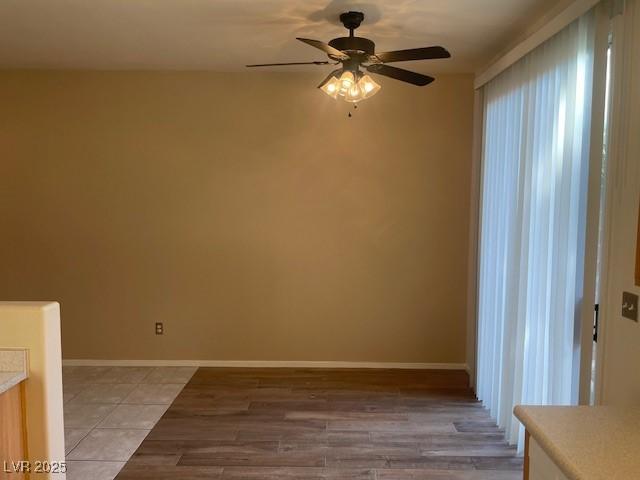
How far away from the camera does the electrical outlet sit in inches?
72.8

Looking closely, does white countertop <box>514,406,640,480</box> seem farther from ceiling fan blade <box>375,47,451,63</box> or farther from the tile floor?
the tile floor

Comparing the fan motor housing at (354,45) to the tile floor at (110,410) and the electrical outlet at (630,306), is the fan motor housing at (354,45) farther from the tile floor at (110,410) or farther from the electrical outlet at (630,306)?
the tile floor at (110,410)

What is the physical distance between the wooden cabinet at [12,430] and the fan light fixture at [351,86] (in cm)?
209

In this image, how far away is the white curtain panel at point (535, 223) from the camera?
2.32m

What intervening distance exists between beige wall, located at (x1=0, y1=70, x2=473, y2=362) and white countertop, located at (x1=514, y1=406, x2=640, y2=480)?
2.67 meters

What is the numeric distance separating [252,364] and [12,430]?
2.73m

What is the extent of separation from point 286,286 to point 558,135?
2610mm

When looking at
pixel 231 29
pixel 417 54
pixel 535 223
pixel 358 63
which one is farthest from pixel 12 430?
pixel 535 223

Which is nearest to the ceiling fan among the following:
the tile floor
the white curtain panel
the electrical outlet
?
the white curtain panel

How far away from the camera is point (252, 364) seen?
4.39 metres

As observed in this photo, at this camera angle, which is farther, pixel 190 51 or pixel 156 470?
pixel 190 51

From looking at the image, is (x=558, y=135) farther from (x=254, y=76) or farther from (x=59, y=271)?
(x=59, y=271)

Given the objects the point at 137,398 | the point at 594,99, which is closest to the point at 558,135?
the point at 594,99

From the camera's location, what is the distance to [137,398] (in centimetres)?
371
